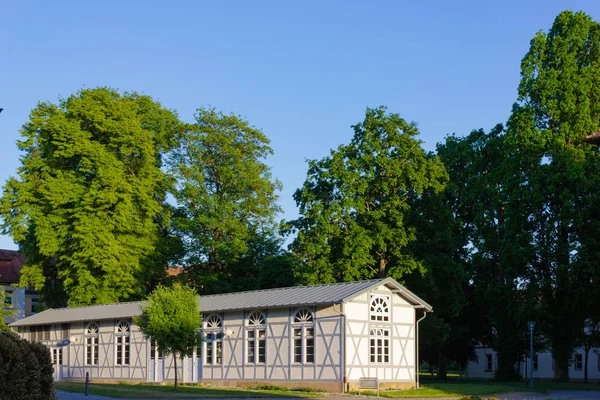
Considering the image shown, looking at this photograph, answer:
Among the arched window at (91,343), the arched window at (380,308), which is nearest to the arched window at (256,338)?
the arched window at (380,308)

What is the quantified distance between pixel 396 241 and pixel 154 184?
17.4 meters

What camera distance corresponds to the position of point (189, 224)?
185ft

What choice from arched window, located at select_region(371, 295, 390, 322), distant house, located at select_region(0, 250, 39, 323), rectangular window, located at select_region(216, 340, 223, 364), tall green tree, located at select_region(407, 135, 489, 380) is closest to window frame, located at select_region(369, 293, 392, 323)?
arched window, located at select_region(371, 295, 390, 322)

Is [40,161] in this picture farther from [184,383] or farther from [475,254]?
[475,254]

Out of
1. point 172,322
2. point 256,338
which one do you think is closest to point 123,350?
point 256,338

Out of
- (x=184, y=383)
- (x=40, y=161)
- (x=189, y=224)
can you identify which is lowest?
(x=184, y=383)

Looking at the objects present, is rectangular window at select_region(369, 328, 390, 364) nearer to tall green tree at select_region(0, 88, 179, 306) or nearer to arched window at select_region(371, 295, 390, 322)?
arched window at select_region(371, 295, 390, 322)

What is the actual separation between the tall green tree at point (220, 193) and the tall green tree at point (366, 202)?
8.91m

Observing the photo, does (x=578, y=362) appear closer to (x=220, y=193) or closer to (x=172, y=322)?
(x=220, y=193)

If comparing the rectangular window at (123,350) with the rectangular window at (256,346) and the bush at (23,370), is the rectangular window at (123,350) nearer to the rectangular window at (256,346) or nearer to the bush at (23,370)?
the rectangular window at (256,346)

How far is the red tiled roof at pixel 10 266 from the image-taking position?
75.0 meters

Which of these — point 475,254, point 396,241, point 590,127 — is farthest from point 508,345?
point 590,127

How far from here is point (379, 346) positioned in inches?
1436

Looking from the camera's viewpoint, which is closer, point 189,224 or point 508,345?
point 508,345
